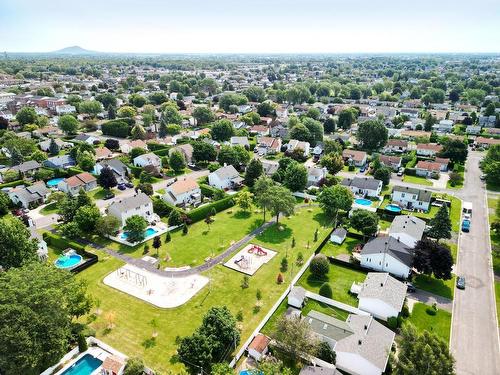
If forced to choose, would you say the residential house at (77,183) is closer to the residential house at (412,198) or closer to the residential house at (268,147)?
the residential house at (268,147)

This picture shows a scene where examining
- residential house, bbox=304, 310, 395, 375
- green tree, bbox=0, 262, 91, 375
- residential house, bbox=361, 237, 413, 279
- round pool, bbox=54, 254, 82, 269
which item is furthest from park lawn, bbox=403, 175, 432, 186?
green tree, bbox=0, 262, 91, 375

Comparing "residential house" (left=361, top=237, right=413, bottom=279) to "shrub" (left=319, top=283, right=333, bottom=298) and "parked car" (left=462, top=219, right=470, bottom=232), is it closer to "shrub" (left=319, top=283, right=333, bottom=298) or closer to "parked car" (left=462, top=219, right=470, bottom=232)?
"shrub" (left=319, top=283, right=333, bottom=298)

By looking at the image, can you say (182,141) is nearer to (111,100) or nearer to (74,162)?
(74,162)

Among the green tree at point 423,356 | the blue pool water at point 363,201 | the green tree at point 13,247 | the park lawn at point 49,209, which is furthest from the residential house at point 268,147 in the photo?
the green tree at point 423,356

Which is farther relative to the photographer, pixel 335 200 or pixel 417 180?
pixel 417 180

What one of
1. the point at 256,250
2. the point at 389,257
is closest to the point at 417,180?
the point at 389,257

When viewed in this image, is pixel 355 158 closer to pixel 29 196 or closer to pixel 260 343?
pixel 260 343
